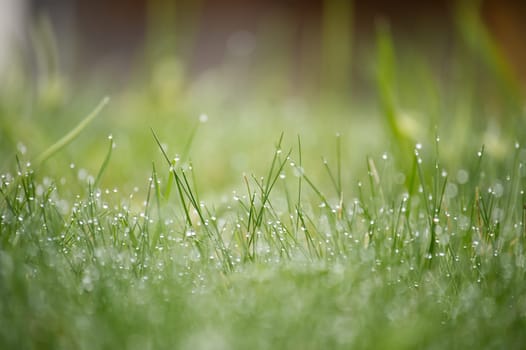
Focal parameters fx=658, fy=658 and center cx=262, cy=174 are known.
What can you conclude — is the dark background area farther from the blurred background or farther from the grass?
the grass

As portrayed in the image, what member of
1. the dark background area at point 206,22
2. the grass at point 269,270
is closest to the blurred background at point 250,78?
the dark background area at point 206,22

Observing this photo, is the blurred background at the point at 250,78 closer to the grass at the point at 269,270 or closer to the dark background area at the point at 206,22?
the dark background area at the point at 206,22

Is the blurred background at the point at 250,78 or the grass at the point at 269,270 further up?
the blurred background at the point at 250,78

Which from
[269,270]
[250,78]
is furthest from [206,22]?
[269,270]

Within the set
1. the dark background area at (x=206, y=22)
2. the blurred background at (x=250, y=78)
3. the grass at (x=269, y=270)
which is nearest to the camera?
the grass at (x=269, y=270)

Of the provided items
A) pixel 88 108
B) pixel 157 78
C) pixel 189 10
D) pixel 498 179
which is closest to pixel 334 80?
pixel 157 78

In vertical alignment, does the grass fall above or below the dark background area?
below

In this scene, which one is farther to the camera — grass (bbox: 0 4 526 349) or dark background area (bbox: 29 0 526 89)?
dark background area (bbox: 29 0 526 89)

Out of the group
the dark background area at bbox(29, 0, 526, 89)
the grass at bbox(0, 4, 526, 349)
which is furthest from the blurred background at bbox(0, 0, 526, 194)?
the grass at bbox(0, 4, 526, 349)

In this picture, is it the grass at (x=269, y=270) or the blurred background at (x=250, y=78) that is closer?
the grass at (x=269, y=270)

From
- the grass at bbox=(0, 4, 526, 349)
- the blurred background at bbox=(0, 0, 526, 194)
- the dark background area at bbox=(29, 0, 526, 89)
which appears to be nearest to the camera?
the grass at bbox=(0, 4, 526, 349)

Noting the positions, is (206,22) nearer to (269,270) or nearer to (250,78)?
(250,78)
